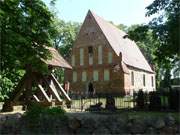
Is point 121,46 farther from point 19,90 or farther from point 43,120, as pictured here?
point 43,120

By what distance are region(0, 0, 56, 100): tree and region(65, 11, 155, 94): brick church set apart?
31.0m

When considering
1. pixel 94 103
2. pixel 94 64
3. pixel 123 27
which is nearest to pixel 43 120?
pixel 94 103

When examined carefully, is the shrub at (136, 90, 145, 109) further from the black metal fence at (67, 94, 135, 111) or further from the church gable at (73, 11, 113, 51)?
the church gable at (73, 11, 113, 51)

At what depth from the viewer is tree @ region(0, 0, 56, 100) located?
1359 cm

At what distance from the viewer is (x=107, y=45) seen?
157 feet

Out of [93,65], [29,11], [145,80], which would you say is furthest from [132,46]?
[29,11]

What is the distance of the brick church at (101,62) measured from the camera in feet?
153

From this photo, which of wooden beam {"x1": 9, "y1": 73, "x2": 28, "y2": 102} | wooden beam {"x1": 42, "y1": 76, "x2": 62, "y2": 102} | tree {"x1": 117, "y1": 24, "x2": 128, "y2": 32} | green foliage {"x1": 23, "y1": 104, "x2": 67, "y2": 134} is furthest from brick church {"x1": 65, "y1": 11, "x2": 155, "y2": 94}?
green foliage {"x1": 23, "y1": 104, "x2": 67, "y2": 134}

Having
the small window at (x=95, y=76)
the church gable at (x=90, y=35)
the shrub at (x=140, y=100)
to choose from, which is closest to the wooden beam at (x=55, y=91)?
the shrub at (x=140, y=100)

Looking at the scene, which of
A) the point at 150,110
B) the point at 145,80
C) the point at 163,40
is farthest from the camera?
the point at 145,80

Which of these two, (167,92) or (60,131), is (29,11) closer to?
(60,131)

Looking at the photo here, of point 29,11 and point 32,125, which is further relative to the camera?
point 29,11

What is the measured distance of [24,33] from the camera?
14422mm

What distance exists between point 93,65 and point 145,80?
38.8ft
